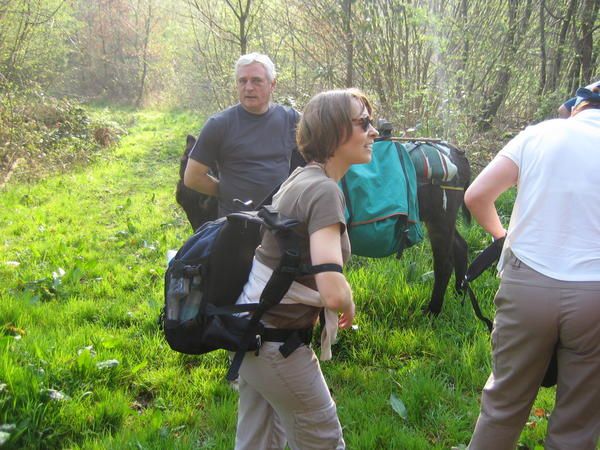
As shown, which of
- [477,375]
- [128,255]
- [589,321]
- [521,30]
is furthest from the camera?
[521,30]

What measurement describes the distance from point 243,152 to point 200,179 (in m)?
0.37

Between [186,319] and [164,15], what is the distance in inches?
1044

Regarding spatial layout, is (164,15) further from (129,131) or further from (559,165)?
(559,165)

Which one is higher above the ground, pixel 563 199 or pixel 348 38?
pixel 348 38

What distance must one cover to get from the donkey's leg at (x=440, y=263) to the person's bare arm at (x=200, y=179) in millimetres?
1784

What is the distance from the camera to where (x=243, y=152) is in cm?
354

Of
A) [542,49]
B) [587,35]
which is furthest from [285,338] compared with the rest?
[542,49]

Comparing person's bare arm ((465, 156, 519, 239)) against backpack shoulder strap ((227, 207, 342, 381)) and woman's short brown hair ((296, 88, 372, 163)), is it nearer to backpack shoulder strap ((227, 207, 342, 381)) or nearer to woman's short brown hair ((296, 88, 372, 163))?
woman's short brown hair ((296, 88, 372, 163))

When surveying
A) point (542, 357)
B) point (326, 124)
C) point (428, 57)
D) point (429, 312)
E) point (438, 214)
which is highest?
point (428, 57)

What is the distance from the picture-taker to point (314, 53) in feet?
28.8

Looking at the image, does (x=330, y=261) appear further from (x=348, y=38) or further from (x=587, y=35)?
(x=587, y=35)

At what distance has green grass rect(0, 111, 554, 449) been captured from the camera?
117 inches

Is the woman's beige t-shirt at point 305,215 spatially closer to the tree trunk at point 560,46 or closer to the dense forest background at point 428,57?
the dense forest background at point 428,57

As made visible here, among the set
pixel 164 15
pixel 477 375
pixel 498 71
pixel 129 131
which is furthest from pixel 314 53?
pixel 164 15
